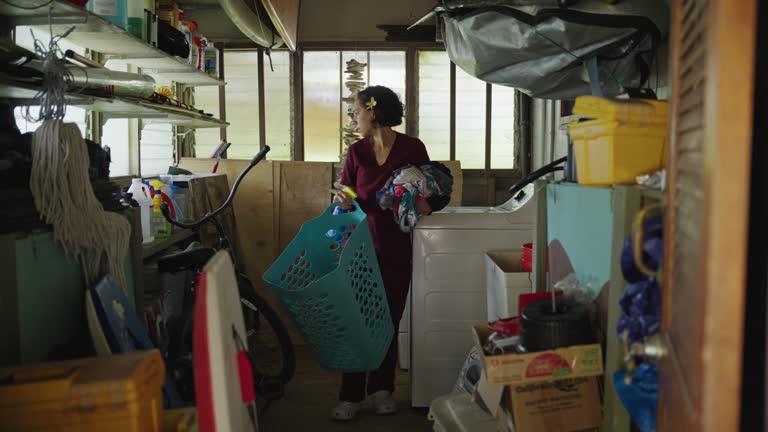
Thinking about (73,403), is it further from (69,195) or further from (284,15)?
(284,15)

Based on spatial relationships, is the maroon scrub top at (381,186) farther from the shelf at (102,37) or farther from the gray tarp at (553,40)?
the shelf at (102,37)

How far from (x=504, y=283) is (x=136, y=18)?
1.92m

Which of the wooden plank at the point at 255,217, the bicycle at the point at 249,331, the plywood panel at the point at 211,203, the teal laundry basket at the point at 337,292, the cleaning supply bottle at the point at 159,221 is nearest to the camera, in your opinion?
the bicycle at the point at 249,331

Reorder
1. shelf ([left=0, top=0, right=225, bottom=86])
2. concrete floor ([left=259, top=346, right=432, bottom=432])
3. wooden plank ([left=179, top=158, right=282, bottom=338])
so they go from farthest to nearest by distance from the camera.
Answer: wooden plank ([left=179, top=158, right=282, bottom=338]) < concrete floor ([left=259, top=346, right=432, bottom=432]) < shelf ([left=0, top=0, right=225, bottom=86])

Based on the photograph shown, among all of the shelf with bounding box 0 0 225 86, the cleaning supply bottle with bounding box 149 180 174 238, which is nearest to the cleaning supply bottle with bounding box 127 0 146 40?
the shelf with bounding box 0 0 225 86

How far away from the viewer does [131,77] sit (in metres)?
2.46

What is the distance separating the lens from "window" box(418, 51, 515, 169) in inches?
190

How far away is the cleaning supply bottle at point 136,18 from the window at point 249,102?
2.13m

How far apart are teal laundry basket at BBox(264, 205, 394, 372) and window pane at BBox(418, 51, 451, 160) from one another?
Answer: 81.7 inches

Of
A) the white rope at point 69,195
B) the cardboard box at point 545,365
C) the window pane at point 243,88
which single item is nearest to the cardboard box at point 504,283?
the cardboard box at point 545,365

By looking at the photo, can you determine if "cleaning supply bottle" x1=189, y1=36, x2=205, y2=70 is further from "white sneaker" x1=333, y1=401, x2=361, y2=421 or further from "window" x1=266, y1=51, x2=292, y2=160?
"white sneaker" x1=333, y1=401, x2=361, y2=421

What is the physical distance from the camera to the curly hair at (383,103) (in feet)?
10.1

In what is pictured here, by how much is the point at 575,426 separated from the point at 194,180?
2.54m

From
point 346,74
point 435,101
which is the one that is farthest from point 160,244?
point 435,101
